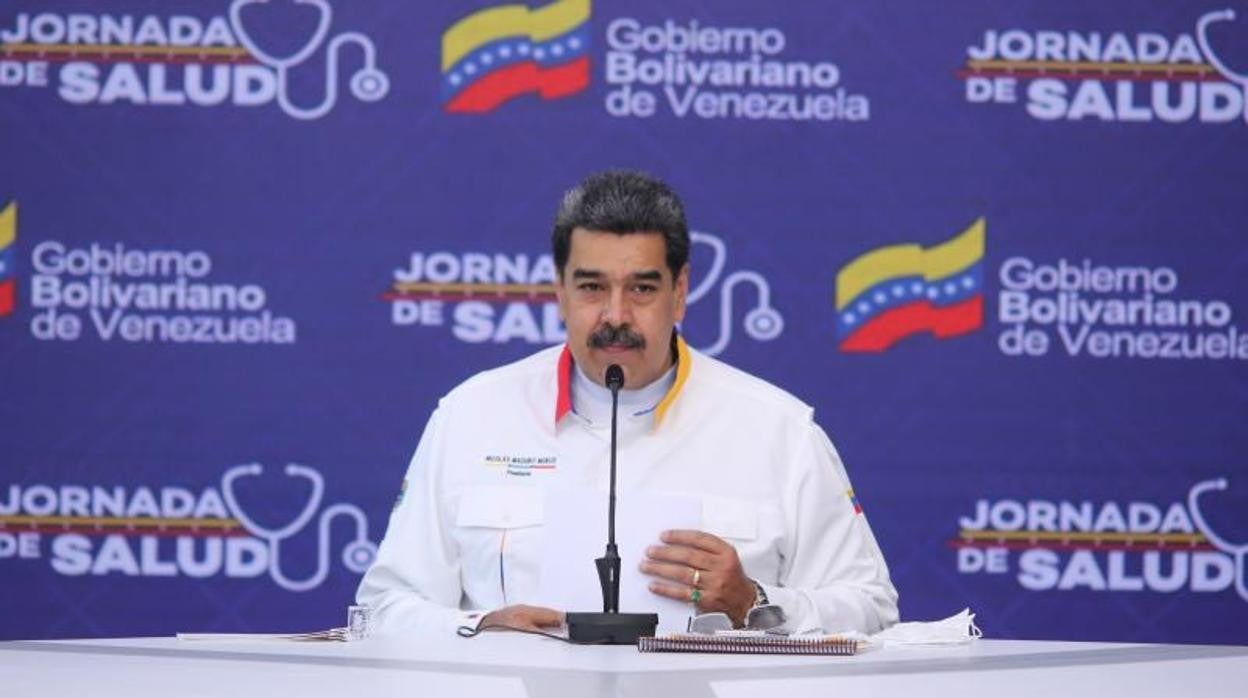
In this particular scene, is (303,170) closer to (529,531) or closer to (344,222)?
(344,222)

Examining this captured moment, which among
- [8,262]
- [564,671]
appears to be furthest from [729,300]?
[564,671]

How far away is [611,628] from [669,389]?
867 millimetres

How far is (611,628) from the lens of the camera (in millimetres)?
2664

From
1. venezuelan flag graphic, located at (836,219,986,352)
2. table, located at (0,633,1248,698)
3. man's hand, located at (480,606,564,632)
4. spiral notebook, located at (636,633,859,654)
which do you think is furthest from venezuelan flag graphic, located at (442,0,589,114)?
spiral notebook, located at (636,633,859,654)

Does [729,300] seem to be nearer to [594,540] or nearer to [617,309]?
[617,309]

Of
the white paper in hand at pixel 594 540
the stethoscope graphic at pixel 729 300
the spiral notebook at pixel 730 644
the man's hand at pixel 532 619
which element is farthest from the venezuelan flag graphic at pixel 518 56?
the spiral notebook at pixel 730 644

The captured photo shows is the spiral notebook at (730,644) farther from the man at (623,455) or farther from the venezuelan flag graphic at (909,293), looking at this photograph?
the venezuelan flag graphic at (909,293)

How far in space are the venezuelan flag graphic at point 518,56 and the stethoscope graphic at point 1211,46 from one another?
4.76ft

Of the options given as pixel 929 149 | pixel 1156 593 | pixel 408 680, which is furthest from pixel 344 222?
pixel 408 680

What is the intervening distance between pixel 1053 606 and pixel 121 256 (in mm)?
2333

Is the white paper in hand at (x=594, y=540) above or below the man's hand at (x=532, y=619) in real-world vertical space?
above

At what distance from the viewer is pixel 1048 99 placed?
4.57 m

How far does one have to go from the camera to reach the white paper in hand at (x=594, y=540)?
2914 mm

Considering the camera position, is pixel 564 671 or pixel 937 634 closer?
pixel 564 671
